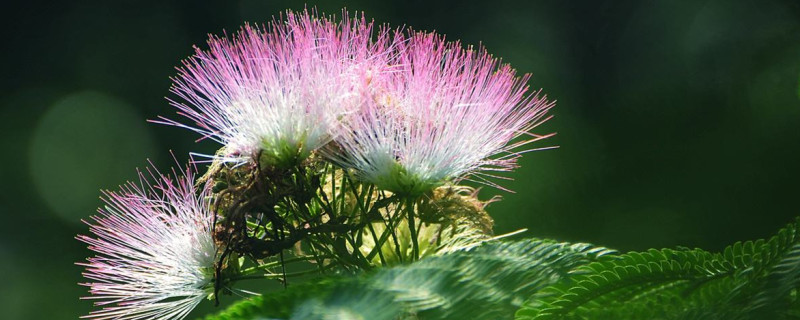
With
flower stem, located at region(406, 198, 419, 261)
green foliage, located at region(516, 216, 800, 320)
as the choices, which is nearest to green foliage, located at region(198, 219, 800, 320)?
green foliage, located at region(516, 216, 800, 320)

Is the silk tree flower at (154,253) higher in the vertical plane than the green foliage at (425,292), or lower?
higher

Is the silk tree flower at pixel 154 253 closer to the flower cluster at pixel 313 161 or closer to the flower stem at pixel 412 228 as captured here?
the flower cluster at pixel 313 161

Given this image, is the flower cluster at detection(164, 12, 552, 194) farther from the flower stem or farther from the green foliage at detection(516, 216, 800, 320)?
the green foliage at detection(516, 216, 800, 320)

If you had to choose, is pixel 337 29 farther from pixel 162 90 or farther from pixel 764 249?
pixel 162 90

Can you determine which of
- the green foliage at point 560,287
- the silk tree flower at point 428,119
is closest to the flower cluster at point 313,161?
the silk tree flower at point 428,119

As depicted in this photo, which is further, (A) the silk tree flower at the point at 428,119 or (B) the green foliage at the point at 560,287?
(A) the silk tree flower at the point at 428,119

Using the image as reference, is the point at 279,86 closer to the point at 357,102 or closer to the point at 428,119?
the point at 357,102
